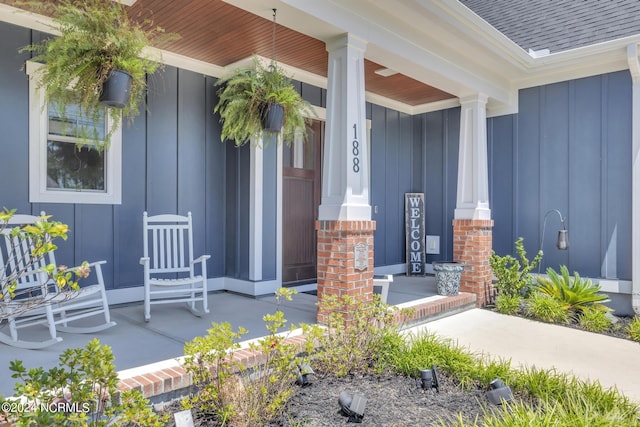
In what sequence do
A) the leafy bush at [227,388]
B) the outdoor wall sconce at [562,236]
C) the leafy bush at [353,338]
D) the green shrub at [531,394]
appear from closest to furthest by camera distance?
the green shrub at [531,394], the leafy bush at [227,388], the leafy bush at [353,338], the outdoor wall sconce at [562,236]

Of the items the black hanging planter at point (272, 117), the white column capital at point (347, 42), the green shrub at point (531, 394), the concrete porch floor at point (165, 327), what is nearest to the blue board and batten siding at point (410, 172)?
the concrete porch floor at point (165, 327)

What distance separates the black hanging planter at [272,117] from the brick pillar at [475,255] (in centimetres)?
281

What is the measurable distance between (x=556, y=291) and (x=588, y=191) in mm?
1340

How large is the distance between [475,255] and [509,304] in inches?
26.2

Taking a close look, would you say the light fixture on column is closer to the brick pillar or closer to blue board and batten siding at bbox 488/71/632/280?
blue board and batten siding at bbox 488/71/632/280

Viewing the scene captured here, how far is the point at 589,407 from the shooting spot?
2.23 metres

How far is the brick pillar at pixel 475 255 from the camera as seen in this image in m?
5.07

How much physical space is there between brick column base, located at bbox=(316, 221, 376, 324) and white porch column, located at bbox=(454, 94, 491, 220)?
80.7 inches

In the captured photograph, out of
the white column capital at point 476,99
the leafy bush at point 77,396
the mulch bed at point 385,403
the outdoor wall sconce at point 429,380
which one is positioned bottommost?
the mulch bed at point 385,403

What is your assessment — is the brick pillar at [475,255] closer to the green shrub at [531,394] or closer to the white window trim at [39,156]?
the green shrub at [531,394]

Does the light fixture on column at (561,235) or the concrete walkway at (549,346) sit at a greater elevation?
the light fixture on column at (561,235)

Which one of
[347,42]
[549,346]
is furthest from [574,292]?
[347,42]

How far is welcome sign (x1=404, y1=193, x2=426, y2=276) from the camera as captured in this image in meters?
6.66

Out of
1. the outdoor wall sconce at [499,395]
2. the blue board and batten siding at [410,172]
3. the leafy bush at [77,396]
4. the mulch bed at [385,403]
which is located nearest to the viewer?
the leafy bush at [77,396]
